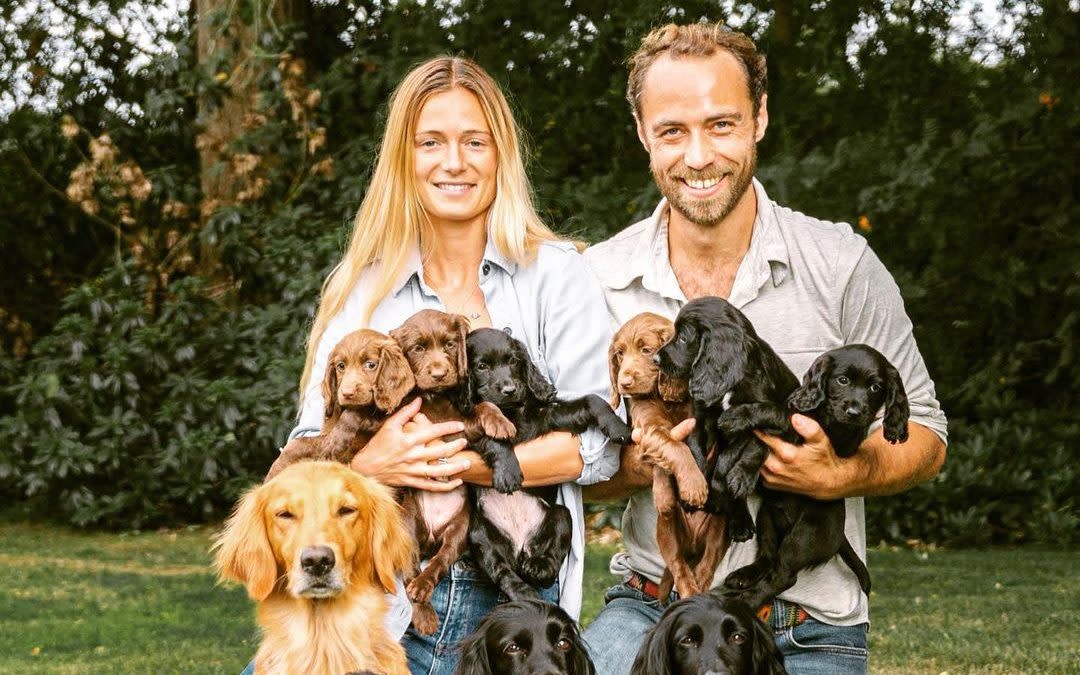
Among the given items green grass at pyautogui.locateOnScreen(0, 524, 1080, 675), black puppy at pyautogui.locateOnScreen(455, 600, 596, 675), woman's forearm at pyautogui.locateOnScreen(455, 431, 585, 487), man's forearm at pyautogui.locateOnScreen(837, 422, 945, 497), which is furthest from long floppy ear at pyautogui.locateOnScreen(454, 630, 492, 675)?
green grass at pyautogui.locateOnScreen(0, 524, 1080, 675)

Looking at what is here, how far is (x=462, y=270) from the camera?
3344mm

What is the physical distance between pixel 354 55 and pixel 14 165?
362 cm

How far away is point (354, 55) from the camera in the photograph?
10.5 meters

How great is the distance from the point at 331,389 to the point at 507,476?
18.7 inches

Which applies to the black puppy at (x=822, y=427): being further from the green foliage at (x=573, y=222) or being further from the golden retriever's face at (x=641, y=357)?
the green foliage at (x=573, y=222)

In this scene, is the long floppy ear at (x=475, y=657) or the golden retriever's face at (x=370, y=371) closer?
the long floppy ear at (x=475, y=657)

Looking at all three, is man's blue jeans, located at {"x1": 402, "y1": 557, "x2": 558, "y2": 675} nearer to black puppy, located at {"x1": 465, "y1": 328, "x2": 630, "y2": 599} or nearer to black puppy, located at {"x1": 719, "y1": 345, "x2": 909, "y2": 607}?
black puppy, located at {"x1": 465, "y1": 328, "x2": 630, "y2": 599}

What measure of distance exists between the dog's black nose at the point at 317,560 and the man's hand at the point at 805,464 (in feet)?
3.42

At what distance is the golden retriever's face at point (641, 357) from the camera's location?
3012 millimetres

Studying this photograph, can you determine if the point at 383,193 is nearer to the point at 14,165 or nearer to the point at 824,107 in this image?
the point at 824,107

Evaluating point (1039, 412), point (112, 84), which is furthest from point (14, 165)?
point (1039, 412)

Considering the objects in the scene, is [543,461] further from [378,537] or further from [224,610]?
[224,610]

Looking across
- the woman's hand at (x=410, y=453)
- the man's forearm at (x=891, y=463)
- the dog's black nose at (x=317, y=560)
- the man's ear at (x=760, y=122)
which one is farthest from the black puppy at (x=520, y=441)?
the man's ear at (x=760, y=122)

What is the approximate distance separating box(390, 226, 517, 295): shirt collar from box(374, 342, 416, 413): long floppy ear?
36 centimetres
